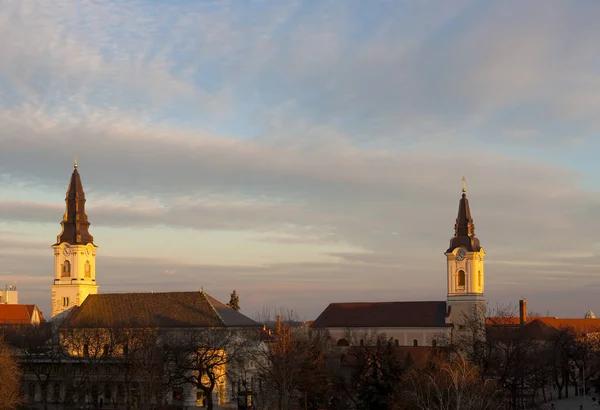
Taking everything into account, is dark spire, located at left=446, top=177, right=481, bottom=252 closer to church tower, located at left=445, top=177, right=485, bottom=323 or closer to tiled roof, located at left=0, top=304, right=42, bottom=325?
church tower, located at left=445, top=177, right=485, bottom=323

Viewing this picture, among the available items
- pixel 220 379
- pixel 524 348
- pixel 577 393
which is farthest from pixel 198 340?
pixel 577 393

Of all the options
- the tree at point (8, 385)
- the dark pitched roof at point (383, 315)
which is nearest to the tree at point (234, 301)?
the dark pitched roof at point (383, 315)

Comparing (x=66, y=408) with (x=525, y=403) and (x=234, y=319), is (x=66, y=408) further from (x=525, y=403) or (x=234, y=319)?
(x=525, y=403)

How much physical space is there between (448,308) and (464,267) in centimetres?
543

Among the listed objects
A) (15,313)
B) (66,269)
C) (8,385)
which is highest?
(66,269)

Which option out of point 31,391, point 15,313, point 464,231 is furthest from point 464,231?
point 15,313

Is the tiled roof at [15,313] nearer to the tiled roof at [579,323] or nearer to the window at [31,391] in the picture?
the window at [31,391]

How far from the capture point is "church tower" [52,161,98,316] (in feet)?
309

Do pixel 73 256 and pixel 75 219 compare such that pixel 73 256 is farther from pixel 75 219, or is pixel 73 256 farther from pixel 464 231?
pixel 464 231

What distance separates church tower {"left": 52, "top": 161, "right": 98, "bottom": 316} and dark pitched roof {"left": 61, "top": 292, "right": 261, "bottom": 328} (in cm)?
496

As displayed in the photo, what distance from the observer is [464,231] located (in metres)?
111

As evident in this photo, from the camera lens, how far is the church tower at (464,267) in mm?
109188

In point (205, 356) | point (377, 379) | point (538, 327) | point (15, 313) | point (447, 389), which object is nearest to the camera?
point (447, 389)

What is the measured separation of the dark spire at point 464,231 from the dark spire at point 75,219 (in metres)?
44.0
